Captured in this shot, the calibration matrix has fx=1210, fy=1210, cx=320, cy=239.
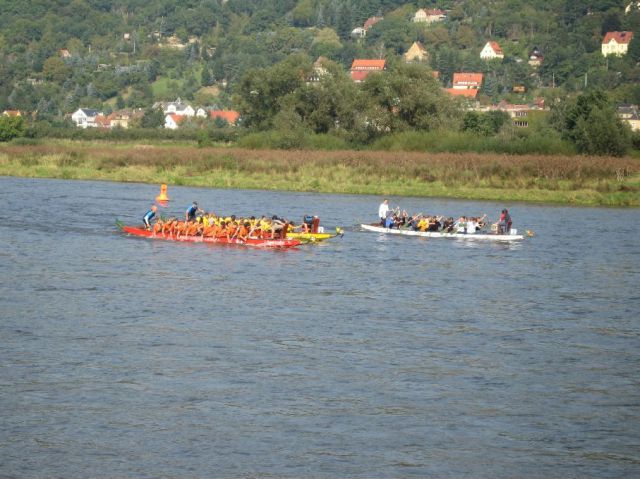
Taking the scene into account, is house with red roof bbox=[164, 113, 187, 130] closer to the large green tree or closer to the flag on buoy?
the large green tree

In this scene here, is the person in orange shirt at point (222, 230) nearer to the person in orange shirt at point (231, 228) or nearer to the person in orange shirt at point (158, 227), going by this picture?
the person in orange shirt at point (231, 228)

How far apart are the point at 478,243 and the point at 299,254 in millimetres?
8799

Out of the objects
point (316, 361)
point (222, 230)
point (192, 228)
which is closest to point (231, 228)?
point (222, 230)

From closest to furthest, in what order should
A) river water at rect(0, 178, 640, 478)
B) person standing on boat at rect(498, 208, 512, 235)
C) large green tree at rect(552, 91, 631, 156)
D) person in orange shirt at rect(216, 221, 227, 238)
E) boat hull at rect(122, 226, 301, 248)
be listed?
river water at rect(0, 178, 640, 478)
boat hull at rect(122, 226, 301, 248)
person in orange shirt at rect(216, 221, 227, 238)
person standing on boat at rect(498, 208, 512, 235)
large green tree at rect(552, 91, 631, 156)

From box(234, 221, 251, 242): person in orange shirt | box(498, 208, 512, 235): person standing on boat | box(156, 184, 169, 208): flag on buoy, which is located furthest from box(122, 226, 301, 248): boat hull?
box(156, 184, 169, 208): flag on buoy

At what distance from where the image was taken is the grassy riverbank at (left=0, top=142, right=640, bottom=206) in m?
71.2

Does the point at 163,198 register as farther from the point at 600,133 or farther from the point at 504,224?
the point at 600,133

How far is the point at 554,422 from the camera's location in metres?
24.1

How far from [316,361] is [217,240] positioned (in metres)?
20.4

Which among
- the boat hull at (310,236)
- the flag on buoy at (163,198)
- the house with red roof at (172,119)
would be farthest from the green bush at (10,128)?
the house with red roof at (172,119)

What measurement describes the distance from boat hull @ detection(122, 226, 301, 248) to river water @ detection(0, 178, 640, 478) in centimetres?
35

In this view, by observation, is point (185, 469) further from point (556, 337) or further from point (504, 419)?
point (556, 337)

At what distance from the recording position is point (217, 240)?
4803 cm

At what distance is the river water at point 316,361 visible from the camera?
871 inches
